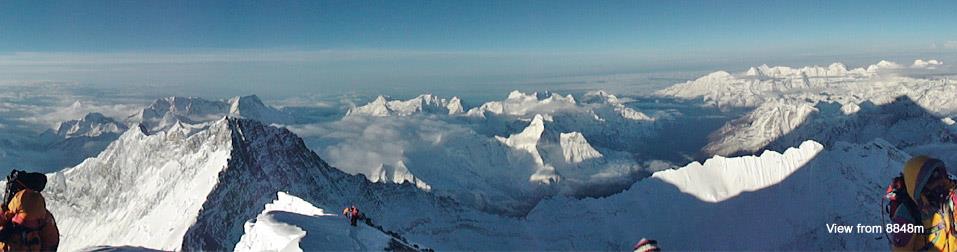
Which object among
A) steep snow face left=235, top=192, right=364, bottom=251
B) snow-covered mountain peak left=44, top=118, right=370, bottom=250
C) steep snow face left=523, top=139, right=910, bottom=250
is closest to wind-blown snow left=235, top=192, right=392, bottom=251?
steep snow face left=235, top=192, right=364, bottom=251

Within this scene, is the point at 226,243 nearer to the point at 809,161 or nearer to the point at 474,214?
the point at 474,214

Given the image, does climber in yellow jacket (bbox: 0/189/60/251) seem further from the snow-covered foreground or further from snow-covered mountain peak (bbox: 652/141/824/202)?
snow-covered mountain peak (bbox: 652/141/824/202)

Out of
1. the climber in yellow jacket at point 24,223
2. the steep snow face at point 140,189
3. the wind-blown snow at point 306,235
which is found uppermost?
the climber in yellow jacket at point 24,223

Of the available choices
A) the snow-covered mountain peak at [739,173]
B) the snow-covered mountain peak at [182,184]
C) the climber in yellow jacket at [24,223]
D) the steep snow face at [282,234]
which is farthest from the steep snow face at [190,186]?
the climber in yellow jacket at [24,223]

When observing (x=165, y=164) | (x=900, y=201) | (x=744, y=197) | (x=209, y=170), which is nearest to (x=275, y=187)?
(x=209, y=170)

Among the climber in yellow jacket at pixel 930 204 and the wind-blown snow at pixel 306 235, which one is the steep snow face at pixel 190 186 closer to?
the wind-blown snow at pixel 306 235

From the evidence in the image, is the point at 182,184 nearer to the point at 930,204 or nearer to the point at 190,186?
the point at 190,186

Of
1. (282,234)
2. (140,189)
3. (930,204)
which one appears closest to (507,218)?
(140,189)
